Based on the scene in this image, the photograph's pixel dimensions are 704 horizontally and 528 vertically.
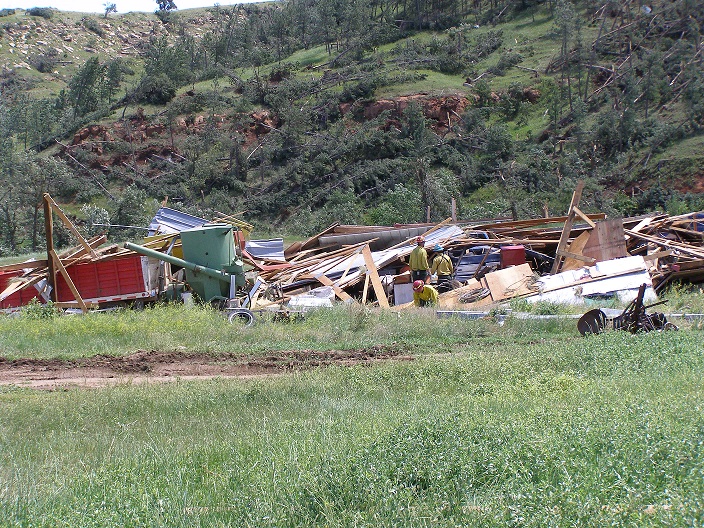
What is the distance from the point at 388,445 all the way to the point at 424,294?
440 inches

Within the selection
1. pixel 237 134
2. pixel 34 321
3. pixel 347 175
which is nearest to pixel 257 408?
pixel 34 321

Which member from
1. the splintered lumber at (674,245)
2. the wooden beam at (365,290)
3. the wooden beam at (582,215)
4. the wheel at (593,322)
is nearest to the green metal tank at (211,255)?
the wooden beam at (365,290)

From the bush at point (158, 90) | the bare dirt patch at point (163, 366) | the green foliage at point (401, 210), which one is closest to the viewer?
the bare dirt patch at point (163, 366)

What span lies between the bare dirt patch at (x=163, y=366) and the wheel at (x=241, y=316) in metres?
2.83

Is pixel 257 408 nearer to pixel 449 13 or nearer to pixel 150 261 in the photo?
pixel 150 261

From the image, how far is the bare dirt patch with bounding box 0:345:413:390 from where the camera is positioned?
1068 centimetres

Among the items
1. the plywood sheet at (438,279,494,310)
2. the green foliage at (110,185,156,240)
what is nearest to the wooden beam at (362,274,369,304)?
the plywood sheet at (438,279,494,310)

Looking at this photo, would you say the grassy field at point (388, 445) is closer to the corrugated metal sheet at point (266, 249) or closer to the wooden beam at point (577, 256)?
the wooden beam at point (577, 256)

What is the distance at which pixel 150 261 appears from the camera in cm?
1756

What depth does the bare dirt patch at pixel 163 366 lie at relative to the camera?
10680 millimetres

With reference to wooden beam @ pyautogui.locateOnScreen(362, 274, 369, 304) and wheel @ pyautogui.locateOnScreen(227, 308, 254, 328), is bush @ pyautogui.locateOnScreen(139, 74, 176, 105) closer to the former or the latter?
wooden beam @ pyautogui.locateOnScreen(362, 274, 369, 304)

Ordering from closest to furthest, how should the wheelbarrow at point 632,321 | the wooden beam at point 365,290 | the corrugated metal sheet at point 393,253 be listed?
the wheelbarrow at point 632,321, the wooden beam at point 365,290, the corrugated metal sheet at point 393,253

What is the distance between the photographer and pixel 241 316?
15445 mm

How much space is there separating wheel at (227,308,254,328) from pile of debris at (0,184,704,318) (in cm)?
84
